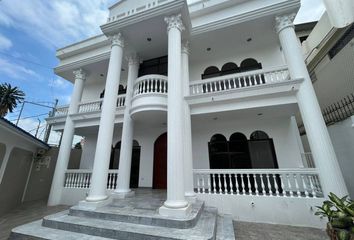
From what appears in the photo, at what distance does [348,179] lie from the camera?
543 cm

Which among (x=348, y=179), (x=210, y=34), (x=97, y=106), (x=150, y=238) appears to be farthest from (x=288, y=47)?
(x=97, y=106)

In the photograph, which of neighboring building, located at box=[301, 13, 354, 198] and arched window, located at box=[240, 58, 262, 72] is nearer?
neighboring building, located at box=[301, 13, 354, 198]

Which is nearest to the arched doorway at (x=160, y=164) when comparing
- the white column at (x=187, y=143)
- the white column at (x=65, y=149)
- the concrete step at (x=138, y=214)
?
the white column at (x=187, y=143)

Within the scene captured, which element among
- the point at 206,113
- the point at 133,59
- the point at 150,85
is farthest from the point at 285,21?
the point at 133,59

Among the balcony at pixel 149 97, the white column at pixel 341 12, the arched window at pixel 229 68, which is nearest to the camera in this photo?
the white column at pixel 341 12

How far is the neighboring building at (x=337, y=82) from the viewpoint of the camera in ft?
17.7

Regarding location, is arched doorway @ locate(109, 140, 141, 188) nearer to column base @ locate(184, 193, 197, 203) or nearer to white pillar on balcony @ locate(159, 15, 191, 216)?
column base @ locate(184, 193, 197, 203)

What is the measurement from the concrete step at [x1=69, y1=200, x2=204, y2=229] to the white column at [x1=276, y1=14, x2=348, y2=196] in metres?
3.43

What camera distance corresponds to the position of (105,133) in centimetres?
477

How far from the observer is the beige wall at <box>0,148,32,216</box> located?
18.1ft

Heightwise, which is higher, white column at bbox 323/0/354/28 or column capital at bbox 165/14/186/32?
column capital at bbox 165/14/186/32

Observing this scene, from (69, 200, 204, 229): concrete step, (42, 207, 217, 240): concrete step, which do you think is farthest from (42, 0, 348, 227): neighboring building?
(42, 207, 217, 240): concrete step

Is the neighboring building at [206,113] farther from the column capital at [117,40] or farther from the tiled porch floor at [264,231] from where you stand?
the tiled porch floor at [264,231]

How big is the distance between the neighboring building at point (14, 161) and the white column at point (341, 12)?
25.6 feet
